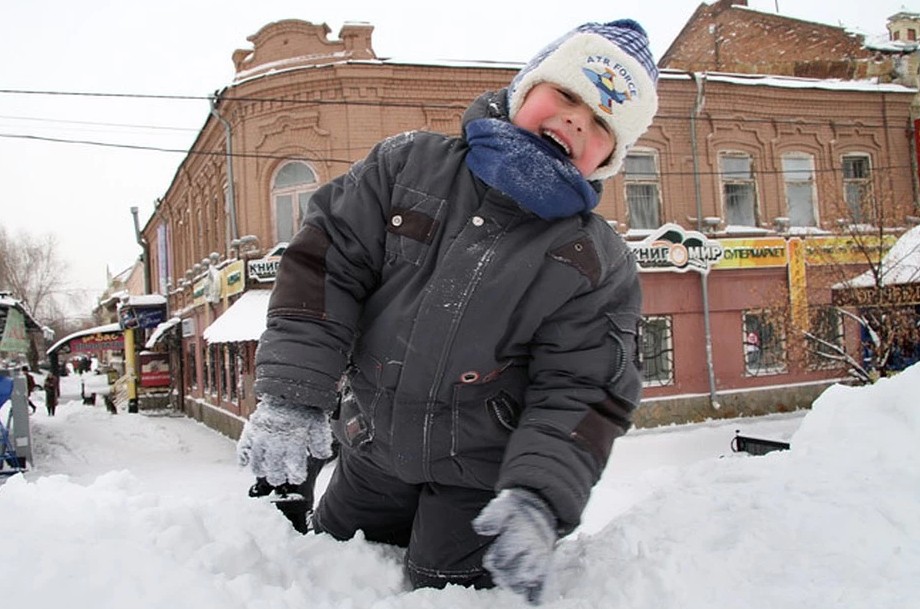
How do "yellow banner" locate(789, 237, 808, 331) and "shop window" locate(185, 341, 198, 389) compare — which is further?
"shop window" locate(185, 341, 198, 389)

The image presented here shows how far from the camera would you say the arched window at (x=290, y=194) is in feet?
44.4

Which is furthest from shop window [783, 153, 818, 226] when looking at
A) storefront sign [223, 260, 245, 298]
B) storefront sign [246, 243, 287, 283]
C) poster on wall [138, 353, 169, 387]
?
poster on wall [138, 353, 169, 387]

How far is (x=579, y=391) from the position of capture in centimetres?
175

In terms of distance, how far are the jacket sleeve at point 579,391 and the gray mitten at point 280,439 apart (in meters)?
0.50

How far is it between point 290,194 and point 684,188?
8373 mm

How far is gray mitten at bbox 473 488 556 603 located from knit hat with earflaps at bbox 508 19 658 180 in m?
0.99

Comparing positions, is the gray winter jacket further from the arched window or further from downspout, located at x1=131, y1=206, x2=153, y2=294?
downspout, located at x1=131, y1=206, x2=153, y2=294

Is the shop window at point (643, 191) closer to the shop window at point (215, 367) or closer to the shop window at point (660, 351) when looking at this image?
the shop window at point (660, 351)

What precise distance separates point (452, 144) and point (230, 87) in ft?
43.1

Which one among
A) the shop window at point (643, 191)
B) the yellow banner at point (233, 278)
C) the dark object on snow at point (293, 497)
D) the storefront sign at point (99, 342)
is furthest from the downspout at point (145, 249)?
the dark object on snow at point (293, 497)

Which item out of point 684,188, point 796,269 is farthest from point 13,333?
point 796,269

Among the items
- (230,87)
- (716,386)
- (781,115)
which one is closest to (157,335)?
(230,87)

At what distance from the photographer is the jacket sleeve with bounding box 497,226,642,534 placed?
1.58m

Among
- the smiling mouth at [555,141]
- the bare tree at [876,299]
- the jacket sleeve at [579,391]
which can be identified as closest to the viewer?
the jacket sleeve at [579,391]
